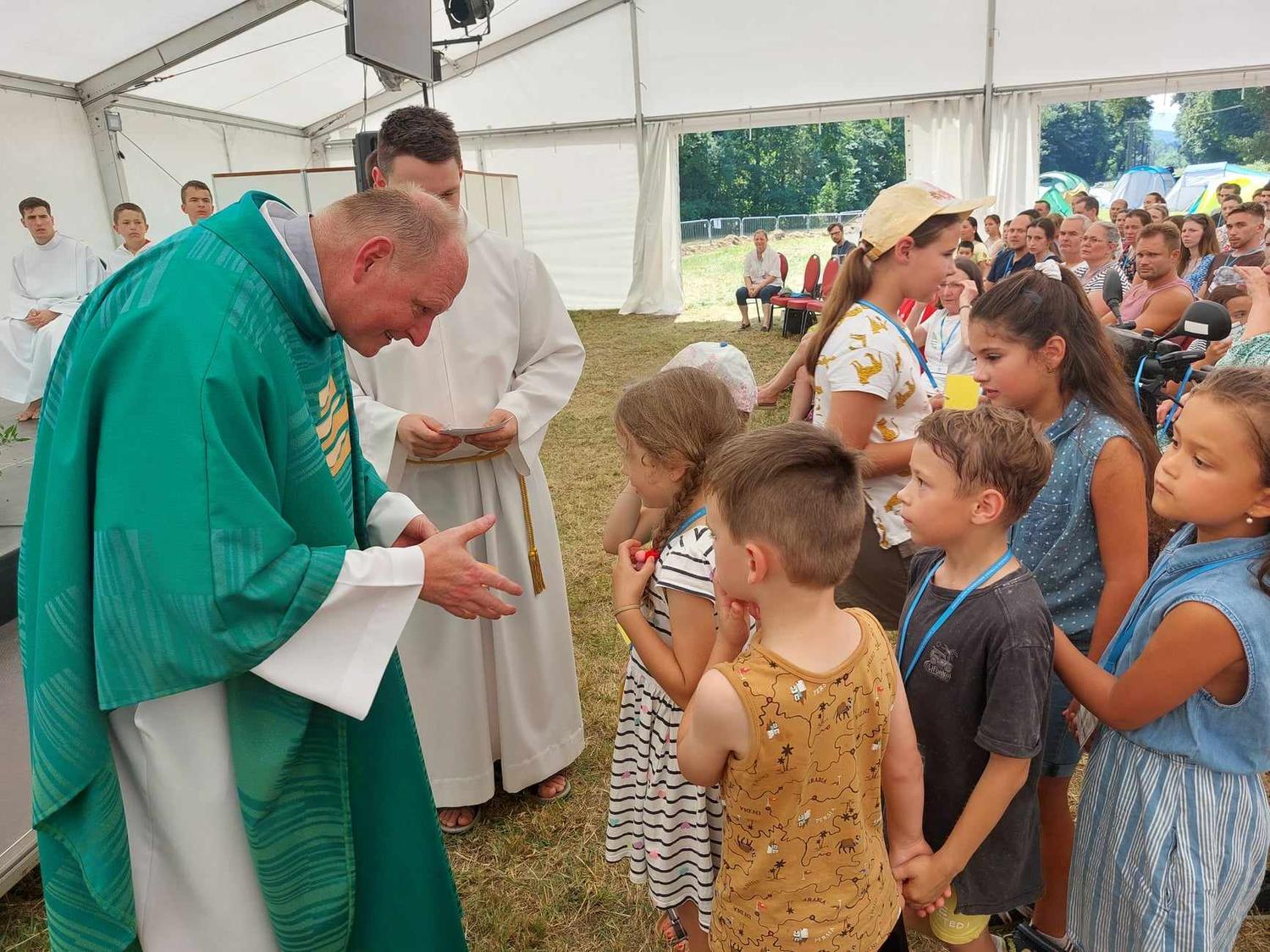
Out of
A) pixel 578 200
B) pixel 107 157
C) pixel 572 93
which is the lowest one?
pixel 578 200

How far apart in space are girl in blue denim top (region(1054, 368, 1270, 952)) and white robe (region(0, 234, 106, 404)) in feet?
28.4

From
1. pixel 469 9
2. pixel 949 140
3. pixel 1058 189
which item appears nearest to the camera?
pixel 469 9

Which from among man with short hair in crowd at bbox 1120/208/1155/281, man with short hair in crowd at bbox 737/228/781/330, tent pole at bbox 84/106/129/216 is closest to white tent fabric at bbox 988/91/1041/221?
man with short hair in crowd at bbox 737/228/781/330

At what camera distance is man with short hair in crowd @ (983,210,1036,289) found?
23.3 ft

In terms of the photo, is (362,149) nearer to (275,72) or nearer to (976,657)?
(976,657)

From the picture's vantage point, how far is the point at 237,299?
1261 mm

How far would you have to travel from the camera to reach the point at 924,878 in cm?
141

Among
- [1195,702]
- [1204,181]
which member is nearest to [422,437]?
[1195,702]

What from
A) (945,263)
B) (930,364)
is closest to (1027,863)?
(945,263)

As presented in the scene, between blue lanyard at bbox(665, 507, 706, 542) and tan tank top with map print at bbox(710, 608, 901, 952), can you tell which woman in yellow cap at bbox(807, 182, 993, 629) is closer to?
blue lanyard at bbox(665, 507, 706, 542)

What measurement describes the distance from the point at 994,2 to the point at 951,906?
11.6 metres

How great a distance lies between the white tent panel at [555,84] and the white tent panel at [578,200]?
0.32 m

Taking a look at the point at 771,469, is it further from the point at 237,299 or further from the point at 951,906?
the point at 951,906

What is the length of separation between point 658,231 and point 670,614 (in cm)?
1260
